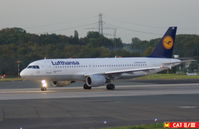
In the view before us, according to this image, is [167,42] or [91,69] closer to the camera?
[91,69]

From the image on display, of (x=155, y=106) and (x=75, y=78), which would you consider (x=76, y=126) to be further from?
(x=75, y=78)

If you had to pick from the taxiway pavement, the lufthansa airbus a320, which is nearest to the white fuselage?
the lufthansa airbus a320

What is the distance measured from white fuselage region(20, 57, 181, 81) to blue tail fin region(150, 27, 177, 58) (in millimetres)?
982

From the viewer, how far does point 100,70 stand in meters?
49.8

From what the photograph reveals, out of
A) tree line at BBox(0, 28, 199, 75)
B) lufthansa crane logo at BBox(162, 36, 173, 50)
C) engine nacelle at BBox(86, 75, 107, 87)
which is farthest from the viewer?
tree line at BBox(0, 28, 199, 75)

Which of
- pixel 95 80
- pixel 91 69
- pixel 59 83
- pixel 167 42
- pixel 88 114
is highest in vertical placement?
pixel 167 42

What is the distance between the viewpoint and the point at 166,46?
54.6 m

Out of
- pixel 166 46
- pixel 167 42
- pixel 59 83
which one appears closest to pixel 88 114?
pixel 59 83

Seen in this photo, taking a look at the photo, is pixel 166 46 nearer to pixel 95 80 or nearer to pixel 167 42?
pixel 167 42

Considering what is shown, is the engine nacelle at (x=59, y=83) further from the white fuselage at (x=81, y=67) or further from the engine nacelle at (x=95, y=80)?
the engine nacelle at (x=95, y=80)

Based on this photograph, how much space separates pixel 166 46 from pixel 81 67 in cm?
1122

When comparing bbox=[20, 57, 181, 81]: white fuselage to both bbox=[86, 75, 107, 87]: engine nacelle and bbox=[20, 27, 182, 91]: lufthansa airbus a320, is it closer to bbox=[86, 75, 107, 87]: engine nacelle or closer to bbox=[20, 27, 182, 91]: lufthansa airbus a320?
bbox=[20, 27, 182, 91]: lufthansa airbus a320

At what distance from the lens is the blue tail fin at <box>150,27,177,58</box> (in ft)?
178

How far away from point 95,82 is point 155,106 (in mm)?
18932
